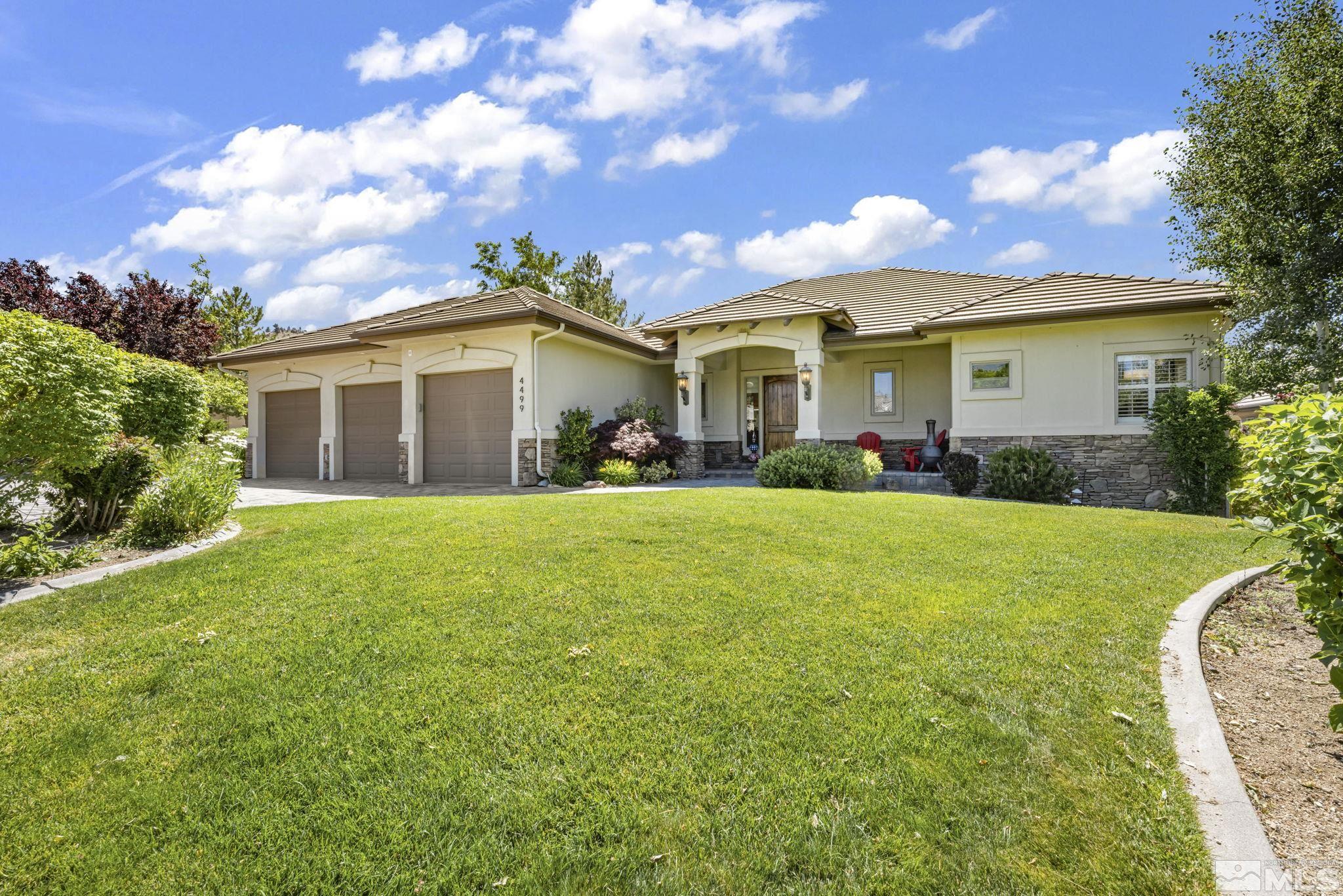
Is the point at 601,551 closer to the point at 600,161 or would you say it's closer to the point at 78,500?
the point at 78,500

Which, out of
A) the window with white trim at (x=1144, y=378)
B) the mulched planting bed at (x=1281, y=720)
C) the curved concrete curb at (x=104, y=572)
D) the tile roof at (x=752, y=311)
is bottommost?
the mulched planting bed at (x=1281, y=720)

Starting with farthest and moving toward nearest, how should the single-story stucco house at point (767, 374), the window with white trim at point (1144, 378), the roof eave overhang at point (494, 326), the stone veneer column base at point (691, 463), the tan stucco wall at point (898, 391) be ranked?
the tan stucco wall at point (898, 391), the stone veneer column base at point (691, 463), the roof eave overhang at point (494, 326), the single-story stucco house at point (767, 374), the window with white trim at point (1144, 378)

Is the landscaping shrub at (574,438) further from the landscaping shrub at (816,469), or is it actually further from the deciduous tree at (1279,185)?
the deciduous tree at (1279,185)

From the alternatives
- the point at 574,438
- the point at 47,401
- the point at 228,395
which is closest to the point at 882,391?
the point at 574,438

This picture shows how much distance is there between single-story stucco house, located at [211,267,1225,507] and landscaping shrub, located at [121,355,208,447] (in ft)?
18.5

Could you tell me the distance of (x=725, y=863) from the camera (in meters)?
1.91

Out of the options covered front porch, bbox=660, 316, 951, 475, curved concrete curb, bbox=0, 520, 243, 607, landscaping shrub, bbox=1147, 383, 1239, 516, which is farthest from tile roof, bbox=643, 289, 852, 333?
curved concrete curb, bbox=0, 520, 243, 607

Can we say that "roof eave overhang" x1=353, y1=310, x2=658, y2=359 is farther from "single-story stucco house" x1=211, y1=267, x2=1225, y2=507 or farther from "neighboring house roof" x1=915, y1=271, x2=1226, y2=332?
"neighboring house roof" x1=915, y1=271, x2=1226, y2=332

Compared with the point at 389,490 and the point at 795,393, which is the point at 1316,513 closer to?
the point at 389,490

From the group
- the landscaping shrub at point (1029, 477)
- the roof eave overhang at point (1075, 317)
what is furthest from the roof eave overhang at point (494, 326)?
the landscaping shrub at point (1029, 477)

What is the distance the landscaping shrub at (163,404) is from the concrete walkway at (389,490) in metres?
2.23

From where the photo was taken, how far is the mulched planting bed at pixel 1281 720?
6.99 ft

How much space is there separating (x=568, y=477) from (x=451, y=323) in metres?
4.12

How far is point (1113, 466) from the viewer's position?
11.6 metres
